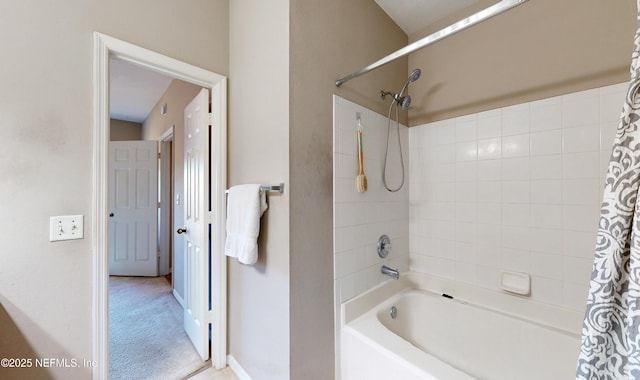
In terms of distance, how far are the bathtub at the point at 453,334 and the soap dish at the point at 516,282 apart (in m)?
0.05

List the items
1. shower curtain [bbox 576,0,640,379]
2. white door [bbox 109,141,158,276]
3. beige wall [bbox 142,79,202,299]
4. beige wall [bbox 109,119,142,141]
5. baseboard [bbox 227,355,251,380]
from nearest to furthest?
shower curtain [bbox 576,0,640,379] → baseboard [bbox 227,355,251,380] → beige wall [bbox 142,79,202,299] → white door [bbox 109,141,158,276] → beige wall [bbox 109,119,142,141]

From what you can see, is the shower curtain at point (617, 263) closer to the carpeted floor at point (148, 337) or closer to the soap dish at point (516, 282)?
the soap dish at point (516, 282)

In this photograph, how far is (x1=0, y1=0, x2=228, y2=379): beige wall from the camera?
106cm

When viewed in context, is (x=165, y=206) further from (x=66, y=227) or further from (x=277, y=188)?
(x=277, y=188)

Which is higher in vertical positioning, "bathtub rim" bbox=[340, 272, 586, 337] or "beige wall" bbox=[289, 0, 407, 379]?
"beige wall" bbox=[289, 0, 407, 379]

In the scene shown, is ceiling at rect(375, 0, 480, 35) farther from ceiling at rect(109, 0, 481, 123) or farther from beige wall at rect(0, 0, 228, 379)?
beige wall at rect(0, 0, 228, 379)

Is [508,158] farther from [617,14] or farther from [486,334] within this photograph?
[486,334]

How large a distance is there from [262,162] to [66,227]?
97cm

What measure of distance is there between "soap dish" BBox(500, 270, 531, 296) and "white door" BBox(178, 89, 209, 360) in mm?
1960

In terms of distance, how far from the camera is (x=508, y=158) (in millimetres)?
1538

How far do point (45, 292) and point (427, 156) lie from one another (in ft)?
7.71

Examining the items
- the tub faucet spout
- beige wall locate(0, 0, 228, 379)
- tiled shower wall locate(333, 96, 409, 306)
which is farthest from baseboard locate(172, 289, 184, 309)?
the tub faucet spout

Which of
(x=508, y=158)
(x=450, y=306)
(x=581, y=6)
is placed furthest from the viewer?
(x=450, y=306)

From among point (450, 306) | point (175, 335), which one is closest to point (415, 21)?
point (450, 306)
